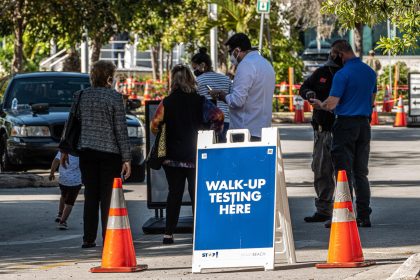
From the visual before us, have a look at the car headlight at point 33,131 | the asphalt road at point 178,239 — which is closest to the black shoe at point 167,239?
the asphalt road at point 178,239

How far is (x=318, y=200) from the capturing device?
14367mm

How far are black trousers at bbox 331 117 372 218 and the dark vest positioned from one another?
5.46ft

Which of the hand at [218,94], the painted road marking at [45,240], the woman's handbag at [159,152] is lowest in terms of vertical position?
the painted road marking at [45,240]

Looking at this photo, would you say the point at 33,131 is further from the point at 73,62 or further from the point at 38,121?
the point at 73,62

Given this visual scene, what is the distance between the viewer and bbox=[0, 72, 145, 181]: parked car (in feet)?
66.9

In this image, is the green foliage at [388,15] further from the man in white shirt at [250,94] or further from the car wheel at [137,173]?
the car wheel at [137,173]

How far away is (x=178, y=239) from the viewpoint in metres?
13.3

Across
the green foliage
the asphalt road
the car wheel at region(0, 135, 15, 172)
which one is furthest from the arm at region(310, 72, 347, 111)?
the car wheel at region(0, 135, 15, 172)

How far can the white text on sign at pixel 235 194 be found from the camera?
34.8 ft

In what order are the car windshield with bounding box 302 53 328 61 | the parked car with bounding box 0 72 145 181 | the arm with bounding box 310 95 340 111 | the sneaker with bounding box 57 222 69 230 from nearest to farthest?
the arm with bounding box 310 95 340 111
the sneaker with bounding box 57 222 69 230
the parked car with bounding box 0 72 145 181
the car windshield with bounding box 302 53 328 61

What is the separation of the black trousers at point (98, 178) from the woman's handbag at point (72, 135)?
0.43ft

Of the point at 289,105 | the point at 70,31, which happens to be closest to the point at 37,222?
the point at 70,31

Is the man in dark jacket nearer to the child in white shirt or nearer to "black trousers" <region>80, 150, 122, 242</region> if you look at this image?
the child in white shirt

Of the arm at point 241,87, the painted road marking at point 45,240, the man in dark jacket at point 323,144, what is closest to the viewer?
the arm at point 241,87
